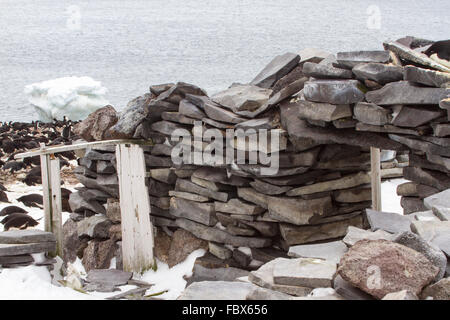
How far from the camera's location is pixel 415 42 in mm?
6688

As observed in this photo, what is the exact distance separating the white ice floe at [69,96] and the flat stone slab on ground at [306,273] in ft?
61.5

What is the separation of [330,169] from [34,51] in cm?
2503

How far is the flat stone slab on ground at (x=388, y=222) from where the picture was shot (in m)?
3.69

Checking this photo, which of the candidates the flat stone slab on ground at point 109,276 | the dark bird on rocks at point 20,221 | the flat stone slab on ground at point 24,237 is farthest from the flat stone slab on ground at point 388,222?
the dark bird on rocks at point 20,221

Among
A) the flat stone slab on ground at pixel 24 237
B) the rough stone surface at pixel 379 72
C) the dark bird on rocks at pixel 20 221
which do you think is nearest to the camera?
the rough stone surface at pixel 379 72

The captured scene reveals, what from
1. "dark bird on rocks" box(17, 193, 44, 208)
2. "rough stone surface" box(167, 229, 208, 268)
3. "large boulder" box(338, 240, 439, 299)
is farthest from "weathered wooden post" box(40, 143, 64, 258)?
"large boulder" box(338, 240, 439, 299)

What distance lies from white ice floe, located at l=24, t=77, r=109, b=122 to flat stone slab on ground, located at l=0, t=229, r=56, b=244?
14881 mm

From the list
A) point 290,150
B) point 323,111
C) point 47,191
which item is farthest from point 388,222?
point 47,191

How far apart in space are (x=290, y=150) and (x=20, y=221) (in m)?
5.99

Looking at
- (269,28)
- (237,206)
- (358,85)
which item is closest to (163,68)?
(269,28)

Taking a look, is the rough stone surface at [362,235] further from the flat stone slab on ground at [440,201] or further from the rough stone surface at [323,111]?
the rough stone surface at [323,111]

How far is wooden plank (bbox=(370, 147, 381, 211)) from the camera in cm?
746

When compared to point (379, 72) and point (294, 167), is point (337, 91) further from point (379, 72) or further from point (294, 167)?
point (294, 167)
